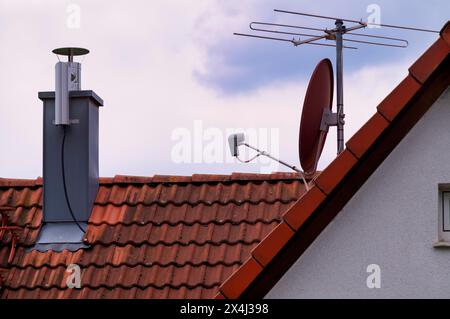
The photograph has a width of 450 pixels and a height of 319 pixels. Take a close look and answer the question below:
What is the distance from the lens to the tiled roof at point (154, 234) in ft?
36.2

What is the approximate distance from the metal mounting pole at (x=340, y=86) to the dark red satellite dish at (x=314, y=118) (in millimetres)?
506

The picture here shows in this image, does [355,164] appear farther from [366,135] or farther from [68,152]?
[68,152]

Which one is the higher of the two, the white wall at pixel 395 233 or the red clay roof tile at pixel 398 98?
the red clay roof tile at pixel 398 98

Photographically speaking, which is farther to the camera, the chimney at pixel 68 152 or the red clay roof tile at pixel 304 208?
the chimney at pixel 68 152

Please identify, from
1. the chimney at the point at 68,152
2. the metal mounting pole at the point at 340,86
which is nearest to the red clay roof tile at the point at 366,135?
the metal mounting pole at the point at 340,86

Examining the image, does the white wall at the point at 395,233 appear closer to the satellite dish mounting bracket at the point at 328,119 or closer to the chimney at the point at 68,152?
the satellite dish mounting bracket at the point at 328,119

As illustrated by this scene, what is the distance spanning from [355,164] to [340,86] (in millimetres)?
4261

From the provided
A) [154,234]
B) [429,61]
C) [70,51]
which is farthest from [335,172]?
[70,51]

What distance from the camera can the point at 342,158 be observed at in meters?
7.88

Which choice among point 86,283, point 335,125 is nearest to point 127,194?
point 86,283

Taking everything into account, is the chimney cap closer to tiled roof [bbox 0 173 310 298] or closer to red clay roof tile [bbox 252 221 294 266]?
tiled roof [bbox 0 173 310 298]

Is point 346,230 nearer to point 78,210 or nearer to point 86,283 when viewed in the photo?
point 86,283

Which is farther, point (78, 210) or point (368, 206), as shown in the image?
point (78, 210)
